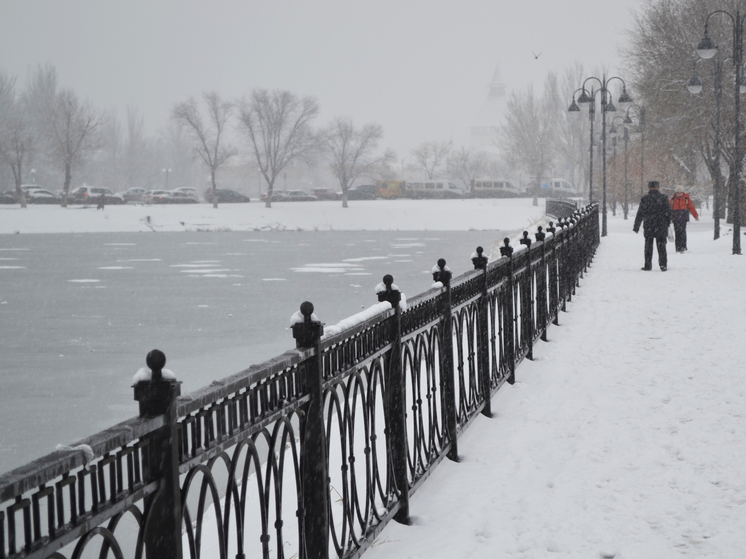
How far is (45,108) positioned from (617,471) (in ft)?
313

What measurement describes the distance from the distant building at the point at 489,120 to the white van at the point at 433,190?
81122mm

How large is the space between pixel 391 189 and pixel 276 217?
1094 inches

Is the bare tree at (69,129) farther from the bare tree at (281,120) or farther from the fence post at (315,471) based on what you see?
the fence post at (315,471)

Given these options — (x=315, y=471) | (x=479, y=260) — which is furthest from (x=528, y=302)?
(x=315, y=471)

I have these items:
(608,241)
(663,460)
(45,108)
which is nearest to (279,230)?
(608,241)

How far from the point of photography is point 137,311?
749 inches

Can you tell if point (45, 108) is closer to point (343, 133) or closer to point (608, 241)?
point (343, 133)

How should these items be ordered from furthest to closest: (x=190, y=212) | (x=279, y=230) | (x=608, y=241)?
(x=190, y=212)
(x=279, y=230)
(x=608, y=241)

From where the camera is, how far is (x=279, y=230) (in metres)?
61.8

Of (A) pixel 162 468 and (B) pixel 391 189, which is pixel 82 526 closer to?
(A) pixel 162 468

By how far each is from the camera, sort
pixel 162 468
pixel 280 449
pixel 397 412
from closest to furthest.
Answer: pixel 162 468
pixel 280 449
pixel 397 412

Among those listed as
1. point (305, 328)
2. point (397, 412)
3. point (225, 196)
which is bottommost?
point (397, 412)

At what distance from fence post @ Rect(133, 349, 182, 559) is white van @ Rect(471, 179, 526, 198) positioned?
8851 cm

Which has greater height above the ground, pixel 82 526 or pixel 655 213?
pixel 655 213
